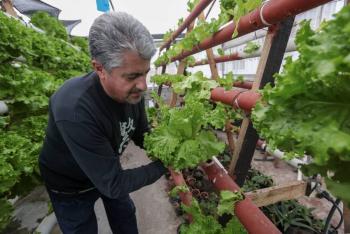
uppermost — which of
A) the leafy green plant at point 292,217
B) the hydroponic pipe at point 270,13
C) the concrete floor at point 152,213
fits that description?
the hydroponic pipe at point 270,13

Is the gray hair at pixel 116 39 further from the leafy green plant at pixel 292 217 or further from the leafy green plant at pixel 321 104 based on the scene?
the leafy green plant at pixel 292 217

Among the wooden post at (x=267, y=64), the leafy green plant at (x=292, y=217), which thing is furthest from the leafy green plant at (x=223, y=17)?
the leafy green plant at (x=292, y=217)

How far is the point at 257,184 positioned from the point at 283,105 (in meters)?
3.59

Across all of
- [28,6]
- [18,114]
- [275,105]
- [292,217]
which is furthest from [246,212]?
[28,6]

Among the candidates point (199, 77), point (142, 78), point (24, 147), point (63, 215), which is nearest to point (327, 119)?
point (142, 78)

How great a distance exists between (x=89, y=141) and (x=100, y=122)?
0.19 m

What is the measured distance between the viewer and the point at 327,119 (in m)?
0.57

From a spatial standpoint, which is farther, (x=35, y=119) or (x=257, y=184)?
(x=257, y=184)

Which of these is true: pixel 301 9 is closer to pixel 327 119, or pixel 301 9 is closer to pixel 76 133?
pixel 327 119

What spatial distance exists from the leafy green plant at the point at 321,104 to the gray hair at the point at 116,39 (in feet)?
3.44

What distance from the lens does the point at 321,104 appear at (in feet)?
1.97

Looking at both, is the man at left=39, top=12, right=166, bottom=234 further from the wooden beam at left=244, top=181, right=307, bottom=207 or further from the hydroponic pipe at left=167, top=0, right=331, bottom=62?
the wooden beam at left=244, top=181, right=307, bottom=207

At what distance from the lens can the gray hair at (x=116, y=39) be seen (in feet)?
4.95

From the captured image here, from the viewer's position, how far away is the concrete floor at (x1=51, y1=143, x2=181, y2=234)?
349 cm
